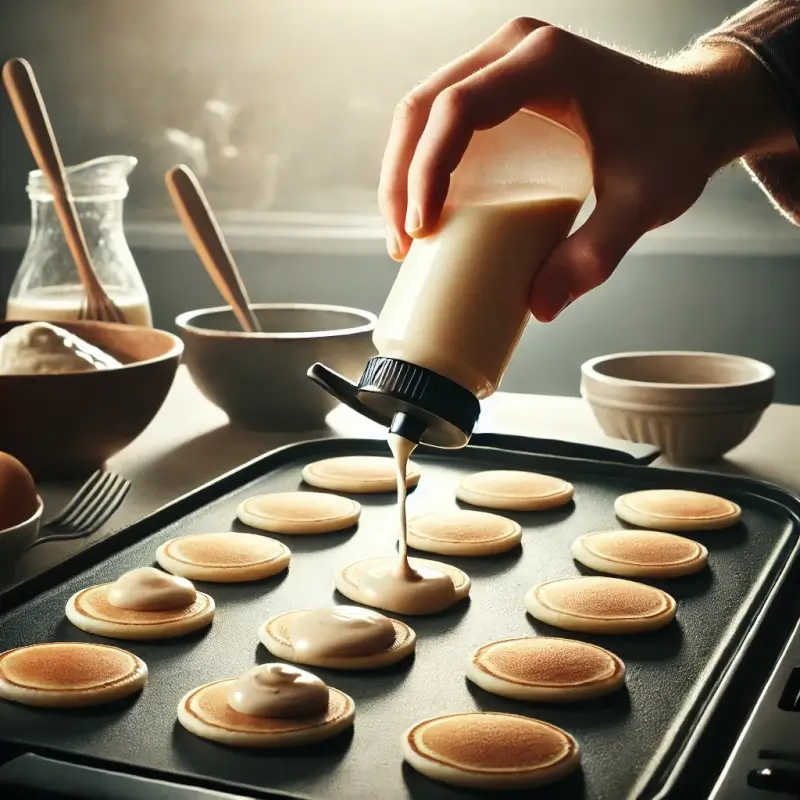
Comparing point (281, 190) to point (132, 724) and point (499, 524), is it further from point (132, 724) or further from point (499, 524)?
point (132, 724)

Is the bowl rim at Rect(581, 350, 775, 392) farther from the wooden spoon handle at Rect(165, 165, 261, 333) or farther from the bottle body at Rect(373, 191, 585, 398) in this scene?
the bottle body at Rect(373, 191, 585, 398)

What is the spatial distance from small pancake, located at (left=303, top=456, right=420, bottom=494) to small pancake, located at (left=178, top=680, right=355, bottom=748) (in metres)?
0.59

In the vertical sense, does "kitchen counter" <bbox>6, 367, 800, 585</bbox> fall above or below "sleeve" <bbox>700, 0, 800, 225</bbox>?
below

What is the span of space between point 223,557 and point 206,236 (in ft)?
2.47

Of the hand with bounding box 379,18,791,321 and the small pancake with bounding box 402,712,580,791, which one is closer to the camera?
the small pancake with bounding box 402,712,580,791

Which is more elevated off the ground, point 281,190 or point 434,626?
point 281,190

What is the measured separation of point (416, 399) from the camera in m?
0.93

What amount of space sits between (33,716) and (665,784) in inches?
18.7

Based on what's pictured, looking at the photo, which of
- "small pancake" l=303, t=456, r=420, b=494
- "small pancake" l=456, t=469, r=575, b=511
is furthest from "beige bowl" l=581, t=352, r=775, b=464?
"small pancake" l=303, t=456, r=420, b=494

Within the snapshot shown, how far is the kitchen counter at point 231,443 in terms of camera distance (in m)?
1.55

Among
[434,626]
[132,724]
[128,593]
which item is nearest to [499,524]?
[434,626]

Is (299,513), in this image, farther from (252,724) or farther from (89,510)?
(252,724)

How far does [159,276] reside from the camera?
3047 millimetres

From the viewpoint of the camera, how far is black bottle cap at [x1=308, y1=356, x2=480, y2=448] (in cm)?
93
